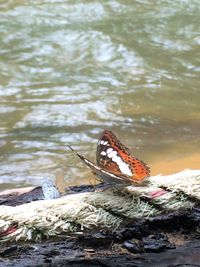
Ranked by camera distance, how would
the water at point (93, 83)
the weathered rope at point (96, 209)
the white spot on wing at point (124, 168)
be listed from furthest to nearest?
1. the water at point (93, 83)
2. the white spot on wing at point (124, 168)
3. the weathered rope at point (96, 209)

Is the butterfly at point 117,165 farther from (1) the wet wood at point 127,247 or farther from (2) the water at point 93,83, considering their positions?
(2) the water at point 93,83

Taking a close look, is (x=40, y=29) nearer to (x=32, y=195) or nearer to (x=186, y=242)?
(x=32, y=195)

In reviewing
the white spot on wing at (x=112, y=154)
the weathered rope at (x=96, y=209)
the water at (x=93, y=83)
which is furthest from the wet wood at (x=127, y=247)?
the water at (x=93, y=83)

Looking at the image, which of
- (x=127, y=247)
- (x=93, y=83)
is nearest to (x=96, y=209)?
(x=127, y=247)

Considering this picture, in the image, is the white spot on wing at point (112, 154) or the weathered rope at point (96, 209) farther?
the white spot on wing at point (112, 154)

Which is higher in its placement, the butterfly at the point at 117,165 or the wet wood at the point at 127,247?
the butterfly at the point at 117,165

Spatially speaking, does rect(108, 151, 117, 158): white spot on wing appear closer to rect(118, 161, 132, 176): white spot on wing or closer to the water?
rect(118, 161, 132, 176): white spot on wing
